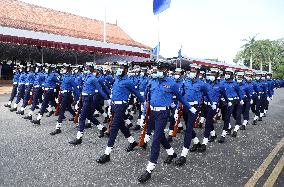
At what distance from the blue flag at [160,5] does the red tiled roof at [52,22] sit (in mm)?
19756

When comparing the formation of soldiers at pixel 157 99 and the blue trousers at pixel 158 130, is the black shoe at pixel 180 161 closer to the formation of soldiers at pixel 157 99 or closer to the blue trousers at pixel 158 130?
the formation of soldiers at pixel 157 99

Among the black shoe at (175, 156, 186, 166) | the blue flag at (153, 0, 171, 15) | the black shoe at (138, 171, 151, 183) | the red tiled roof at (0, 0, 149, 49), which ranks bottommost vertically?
the black shoe at (175, 156, 186, 166)

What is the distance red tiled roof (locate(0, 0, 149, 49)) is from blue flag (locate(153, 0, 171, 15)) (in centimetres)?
1976

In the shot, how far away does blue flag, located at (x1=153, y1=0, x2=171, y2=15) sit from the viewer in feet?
58.5

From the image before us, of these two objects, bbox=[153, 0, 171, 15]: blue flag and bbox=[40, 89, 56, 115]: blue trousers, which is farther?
bbox=[153, 0, 171, 15]: blue flag

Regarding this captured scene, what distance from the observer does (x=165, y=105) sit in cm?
637

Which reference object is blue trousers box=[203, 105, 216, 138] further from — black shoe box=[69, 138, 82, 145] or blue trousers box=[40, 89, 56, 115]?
blue trousers box=[40, 89, 56, 115]

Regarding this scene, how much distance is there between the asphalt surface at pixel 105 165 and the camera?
229 inches

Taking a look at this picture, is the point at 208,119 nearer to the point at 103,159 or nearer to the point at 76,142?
the point at 103,159

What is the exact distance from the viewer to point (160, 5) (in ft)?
59.7

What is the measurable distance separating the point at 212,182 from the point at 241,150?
2.78 metres

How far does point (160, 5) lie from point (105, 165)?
43.3ft

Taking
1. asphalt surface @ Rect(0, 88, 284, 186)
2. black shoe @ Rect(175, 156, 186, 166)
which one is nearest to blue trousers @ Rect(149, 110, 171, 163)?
asphalt surface @ Rect(0, 88, 284, 186)

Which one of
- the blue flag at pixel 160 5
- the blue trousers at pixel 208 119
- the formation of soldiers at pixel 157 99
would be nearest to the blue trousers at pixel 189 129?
the formation of soldiers at pixel 157 99
